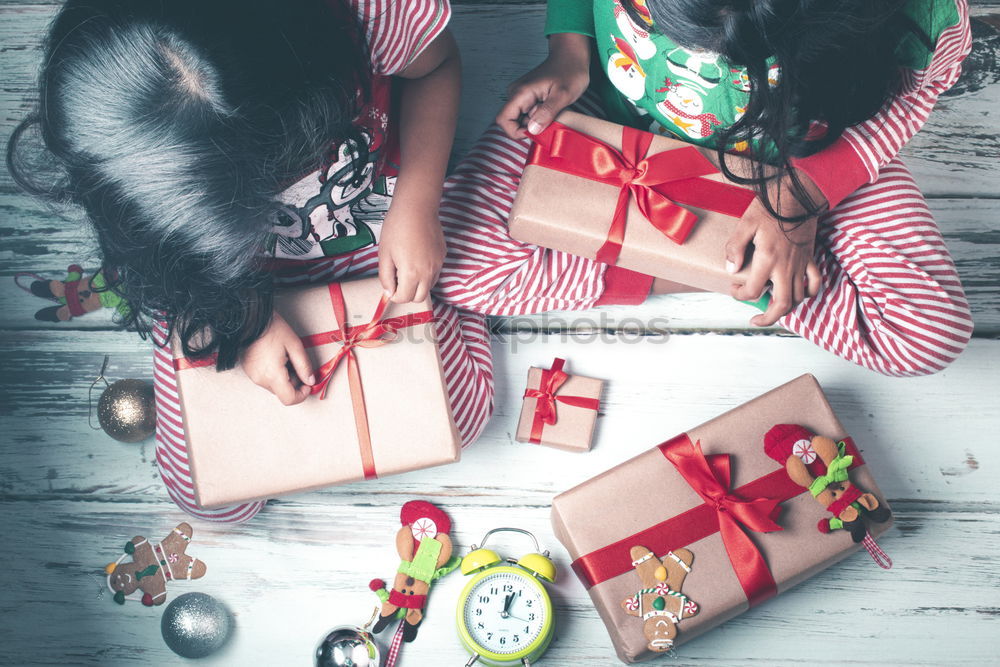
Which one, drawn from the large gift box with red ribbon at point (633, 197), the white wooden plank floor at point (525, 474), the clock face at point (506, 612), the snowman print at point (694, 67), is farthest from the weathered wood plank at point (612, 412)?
the snowman print at point (694, 67)

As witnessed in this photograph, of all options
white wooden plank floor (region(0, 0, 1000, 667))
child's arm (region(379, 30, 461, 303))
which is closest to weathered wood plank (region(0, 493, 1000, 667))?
white wooden plank floor (region(0, 0, 1000, 667))

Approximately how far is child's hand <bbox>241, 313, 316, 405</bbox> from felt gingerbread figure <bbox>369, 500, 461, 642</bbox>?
242mm

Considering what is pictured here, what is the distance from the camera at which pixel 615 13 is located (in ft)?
2.39

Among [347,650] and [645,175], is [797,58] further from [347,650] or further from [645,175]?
[347,650]

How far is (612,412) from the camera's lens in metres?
0.95

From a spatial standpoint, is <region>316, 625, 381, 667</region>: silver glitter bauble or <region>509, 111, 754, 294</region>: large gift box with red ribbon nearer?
<region>509, 111, 754, 294</region>: large gift box with red ribbon

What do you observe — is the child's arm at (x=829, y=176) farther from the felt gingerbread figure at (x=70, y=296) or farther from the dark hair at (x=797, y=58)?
the felt gingerbread figure at (x=70, y=296)

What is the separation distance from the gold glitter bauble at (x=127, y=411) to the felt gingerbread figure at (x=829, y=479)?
74 cm

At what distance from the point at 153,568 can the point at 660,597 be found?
0.63 meters

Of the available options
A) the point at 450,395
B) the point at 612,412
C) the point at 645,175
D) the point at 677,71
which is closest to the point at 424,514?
the point at 450,395

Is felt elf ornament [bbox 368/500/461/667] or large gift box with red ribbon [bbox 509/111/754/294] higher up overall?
large gift box with red ribbon [bbox 509/111/754/294]

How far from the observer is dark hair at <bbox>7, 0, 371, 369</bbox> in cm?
54

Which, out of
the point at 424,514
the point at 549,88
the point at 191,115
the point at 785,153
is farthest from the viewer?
the point at 424,514

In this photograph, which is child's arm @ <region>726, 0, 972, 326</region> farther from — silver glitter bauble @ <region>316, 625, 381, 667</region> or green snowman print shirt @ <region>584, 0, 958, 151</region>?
silver glitter bauble @ <region>316, 625, 381, 667</region>
